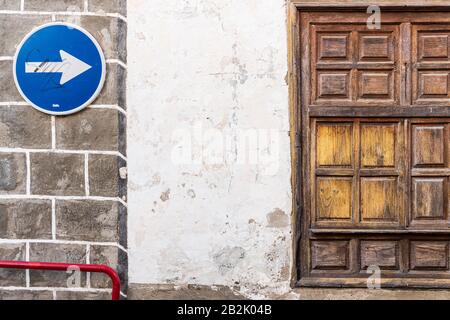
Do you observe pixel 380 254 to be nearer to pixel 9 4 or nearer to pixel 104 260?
pixel 104 260

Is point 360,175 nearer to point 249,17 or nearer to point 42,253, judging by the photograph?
point 249,17

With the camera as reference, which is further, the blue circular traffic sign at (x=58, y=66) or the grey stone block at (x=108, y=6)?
the grey stone block at (x=108, y=6)

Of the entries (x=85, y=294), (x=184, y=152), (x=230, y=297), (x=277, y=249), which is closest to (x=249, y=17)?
(x=184, y=152)

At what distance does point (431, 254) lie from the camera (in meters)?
4.65

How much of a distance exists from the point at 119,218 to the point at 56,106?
0.98 m

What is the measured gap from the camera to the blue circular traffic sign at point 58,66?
14.7 ft

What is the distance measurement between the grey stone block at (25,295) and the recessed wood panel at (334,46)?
9.28 feet

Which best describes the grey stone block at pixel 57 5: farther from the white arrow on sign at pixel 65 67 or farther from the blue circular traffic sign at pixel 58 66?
the white arrow on sign at pixel 65 67

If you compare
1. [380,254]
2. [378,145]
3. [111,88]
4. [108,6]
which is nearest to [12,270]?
[111,88]

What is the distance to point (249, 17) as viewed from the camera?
4.57m

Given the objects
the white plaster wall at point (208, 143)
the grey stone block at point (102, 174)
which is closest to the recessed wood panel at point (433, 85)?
the white plaster wall at point (208, 143)

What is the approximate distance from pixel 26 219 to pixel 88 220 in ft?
1.57

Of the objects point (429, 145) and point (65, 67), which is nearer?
point (65, 67)

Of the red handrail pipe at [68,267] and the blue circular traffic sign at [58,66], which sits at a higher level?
the blue circular traffic sign at [58,66]
